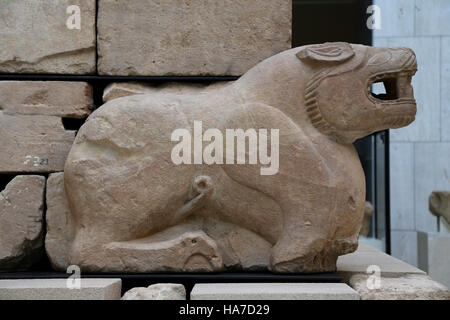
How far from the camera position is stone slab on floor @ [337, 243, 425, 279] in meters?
3.35

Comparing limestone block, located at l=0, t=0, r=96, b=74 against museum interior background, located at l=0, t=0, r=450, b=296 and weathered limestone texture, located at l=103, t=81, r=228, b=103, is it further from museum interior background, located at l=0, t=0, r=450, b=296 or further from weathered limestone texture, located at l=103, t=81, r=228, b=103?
museum interior background, located at l=0, t=0, r=450, b=296

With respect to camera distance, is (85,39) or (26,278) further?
(85,39)

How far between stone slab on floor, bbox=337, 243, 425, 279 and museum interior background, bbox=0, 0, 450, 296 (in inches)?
51.1

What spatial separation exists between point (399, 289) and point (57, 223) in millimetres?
1875

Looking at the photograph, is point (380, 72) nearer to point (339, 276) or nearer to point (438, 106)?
point (339, 276)

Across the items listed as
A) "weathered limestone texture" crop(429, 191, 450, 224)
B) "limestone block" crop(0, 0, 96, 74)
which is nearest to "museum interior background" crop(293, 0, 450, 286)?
"weathered limestone texture" crop(429, 191, 450, 224)

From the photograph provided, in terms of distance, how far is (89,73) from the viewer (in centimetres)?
381

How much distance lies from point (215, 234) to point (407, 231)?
3769mm

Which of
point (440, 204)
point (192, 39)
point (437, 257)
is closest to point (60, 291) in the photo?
point (192, 39)

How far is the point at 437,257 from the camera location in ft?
18.1

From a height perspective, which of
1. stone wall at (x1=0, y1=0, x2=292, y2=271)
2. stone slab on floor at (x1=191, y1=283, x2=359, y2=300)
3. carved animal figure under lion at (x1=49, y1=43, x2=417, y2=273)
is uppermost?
stone wall at (x1=0, y1=0, x2=292, y2=271)

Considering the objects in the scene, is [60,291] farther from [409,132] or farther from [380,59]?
[409,132]
